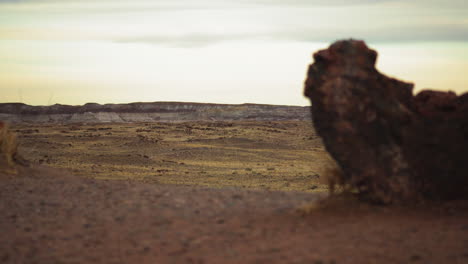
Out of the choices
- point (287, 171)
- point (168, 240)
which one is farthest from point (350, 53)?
point (287, 171)

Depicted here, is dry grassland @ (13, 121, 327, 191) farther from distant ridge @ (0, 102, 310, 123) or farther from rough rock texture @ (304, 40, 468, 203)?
distant ridge @ (0, 102, 310, 123)

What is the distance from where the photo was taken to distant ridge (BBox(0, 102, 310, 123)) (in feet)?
301

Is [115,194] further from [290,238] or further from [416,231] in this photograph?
[416,231]

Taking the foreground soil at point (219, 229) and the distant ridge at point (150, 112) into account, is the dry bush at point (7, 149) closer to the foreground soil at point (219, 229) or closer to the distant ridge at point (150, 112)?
the foreground soil at point (219, 229)

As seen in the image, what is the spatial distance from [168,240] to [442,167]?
4.70 metres

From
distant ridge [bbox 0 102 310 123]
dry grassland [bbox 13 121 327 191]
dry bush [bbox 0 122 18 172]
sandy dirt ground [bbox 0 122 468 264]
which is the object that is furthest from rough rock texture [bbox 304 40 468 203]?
distant ridge [bbox 0 102 310 123]

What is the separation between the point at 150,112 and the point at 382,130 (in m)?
94.4

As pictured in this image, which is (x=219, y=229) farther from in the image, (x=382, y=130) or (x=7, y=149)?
(x=7, y=149)

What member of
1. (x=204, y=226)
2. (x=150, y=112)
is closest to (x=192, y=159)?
(x=204, y=226)

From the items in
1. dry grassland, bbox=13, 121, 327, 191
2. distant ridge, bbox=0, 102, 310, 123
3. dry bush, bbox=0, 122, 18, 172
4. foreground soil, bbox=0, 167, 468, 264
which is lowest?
dry grassland, bbox=13, 121, 327, 191

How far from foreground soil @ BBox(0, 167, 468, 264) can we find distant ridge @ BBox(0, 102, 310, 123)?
8050 cm

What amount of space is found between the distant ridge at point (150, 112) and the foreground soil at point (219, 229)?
80.5 metres

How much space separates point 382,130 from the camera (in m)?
9.81

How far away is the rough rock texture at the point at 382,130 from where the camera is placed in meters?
9.63
